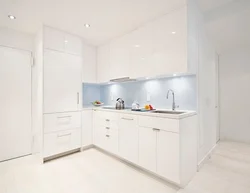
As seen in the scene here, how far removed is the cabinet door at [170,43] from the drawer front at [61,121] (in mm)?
1862

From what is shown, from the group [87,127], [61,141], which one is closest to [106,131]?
[87,127]

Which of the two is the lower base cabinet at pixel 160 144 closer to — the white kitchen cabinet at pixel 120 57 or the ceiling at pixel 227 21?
the white kitchen cabinet at pixel 120 57

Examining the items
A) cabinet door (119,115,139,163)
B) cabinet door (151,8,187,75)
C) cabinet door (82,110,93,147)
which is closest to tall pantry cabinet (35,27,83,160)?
cabinet door (82,110,93,147)

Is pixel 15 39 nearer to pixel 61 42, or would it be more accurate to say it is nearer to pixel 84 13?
pixel 61 42

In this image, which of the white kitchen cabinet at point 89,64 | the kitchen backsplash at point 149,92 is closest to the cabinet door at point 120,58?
the kitchen backsplash at point 149,92

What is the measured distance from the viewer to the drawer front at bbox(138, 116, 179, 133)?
1749 millimetres

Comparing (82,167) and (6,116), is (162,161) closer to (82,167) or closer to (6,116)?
(82,167)

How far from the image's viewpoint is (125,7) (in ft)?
6.57

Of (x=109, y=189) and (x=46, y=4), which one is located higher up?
(x=46, y=4)

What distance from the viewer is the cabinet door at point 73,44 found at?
2775 mm

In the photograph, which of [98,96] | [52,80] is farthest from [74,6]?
[98,96]

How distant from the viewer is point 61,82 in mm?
2697

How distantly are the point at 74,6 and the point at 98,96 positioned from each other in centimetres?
229

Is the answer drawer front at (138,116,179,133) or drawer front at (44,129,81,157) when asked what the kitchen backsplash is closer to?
drawer front at (138,116,179,133)
